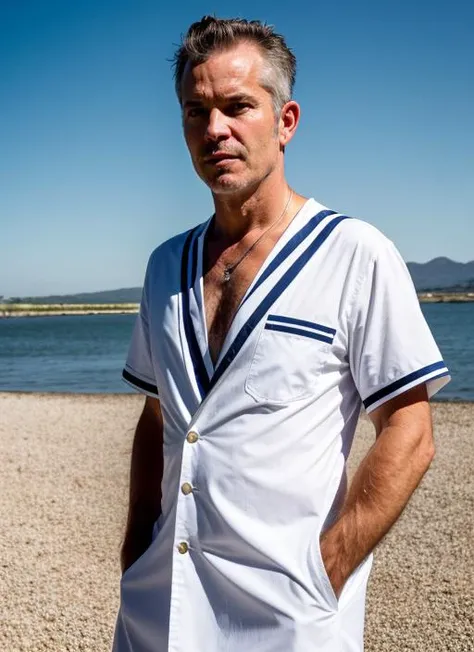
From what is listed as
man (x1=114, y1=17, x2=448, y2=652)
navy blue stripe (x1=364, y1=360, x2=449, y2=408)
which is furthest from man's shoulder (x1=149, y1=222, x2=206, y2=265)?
navy blue stripe (x1=364, y1=360, x2=449, y2=408)

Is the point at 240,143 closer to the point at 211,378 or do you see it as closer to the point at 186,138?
the point at 186,138

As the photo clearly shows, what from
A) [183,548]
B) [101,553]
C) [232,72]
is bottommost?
[101,553]

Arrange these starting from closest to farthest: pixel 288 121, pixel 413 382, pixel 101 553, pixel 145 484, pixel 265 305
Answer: pixel 413 382 < pixel 265 305 < pixel 288 121 < pixel 145 484 < pixel 101 553

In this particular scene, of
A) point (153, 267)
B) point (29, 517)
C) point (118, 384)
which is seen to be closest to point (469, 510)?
point (29, 517)

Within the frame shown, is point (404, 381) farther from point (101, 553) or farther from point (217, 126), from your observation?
point (101, 553)

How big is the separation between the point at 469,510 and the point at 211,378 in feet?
22.2

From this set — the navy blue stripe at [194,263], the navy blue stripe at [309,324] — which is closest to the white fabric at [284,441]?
the navy blue stripe at [309,324]

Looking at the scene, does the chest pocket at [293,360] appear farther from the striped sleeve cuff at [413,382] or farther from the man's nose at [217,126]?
the man's nose at [217,126]

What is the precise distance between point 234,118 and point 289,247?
14.6 inches

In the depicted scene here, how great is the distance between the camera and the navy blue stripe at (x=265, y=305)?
189cm

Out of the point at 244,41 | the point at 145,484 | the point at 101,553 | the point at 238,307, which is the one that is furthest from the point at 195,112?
the point at 101,553

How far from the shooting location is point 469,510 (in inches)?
316

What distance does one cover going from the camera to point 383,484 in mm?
1809

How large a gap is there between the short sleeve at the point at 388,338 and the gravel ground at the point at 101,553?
12.2 feet
